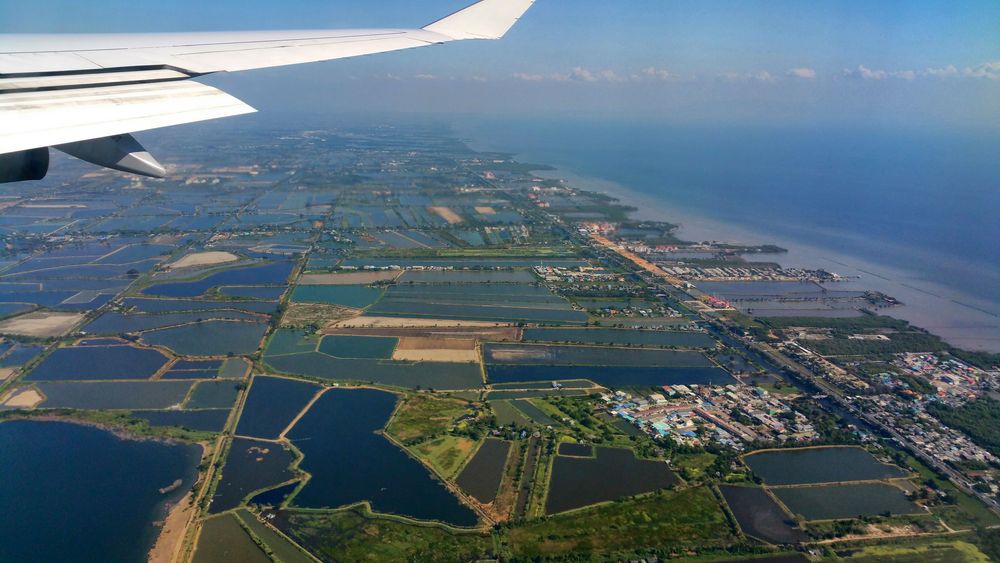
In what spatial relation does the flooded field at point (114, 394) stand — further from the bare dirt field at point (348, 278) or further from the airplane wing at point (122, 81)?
the airplane wing at point (122, 81)

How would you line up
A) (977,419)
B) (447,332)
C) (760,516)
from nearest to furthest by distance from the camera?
(760,516) → (977,419) → (447,332)

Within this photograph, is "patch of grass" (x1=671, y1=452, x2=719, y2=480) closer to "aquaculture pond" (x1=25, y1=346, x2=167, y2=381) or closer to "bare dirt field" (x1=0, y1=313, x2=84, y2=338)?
"aquaculture pond" (x1=25, y1=346, x2=167, y2=381)

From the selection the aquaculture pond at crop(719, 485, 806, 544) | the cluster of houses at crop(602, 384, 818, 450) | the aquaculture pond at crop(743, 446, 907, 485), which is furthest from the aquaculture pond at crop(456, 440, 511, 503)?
the aquaculture pond at crop(743, 446, 907, 485)

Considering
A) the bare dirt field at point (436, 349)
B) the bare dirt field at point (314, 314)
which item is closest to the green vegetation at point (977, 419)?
the bare dirt field at point (436, 349)

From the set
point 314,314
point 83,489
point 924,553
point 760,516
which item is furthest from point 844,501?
point 314,314

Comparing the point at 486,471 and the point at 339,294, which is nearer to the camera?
the point at 486,471

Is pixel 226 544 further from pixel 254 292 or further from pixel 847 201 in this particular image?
pixel 847 201

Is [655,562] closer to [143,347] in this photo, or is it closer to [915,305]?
[143,347]
